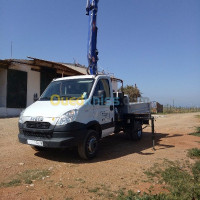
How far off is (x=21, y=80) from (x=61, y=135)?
540 inches

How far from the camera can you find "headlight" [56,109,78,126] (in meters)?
4.71

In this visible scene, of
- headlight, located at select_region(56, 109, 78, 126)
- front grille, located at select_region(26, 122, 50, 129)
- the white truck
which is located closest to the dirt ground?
the white truck

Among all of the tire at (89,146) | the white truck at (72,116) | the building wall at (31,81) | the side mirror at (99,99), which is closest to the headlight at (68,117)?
the white truck at (72,116)

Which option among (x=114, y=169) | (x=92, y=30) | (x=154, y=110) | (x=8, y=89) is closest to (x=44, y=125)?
(x=114, y=169)

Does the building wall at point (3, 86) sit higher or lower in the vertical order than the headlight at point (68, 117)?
higher

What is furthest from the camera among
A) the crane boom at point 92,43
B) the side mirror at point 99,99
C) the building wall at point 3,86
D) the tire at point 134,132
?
the building wall at point 3,86

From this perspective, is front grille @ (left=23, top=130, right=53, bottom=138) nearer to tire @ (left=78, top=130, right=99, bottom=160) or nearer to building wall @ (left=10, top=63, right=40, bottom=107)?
tire @ (left=78, top=130, right=99, bottom=160)

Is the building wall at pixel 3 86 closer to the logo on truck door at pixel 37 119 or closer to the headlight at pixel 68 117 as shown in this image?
the logo on truck door at pixel 37 119

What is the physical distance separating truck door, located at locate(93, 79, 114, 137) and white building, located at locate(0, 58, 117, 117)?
9797mm

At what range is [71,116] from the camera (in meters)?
4.81

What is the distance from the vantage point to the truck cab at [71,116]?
4750 millimetres

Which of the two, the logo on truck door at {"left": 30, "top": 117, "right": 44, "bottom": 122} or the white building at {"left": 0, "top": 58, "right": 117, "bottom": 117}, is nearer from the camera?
the logo on truck door at {"left": 30, "top": 117, "right": 44, "bottom": 122}

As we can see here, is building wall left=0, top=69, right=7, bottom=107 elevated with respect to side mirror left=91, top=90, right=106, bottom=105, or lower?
elevated

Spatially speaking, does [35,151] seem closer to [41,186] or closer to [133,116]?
[41,186]
